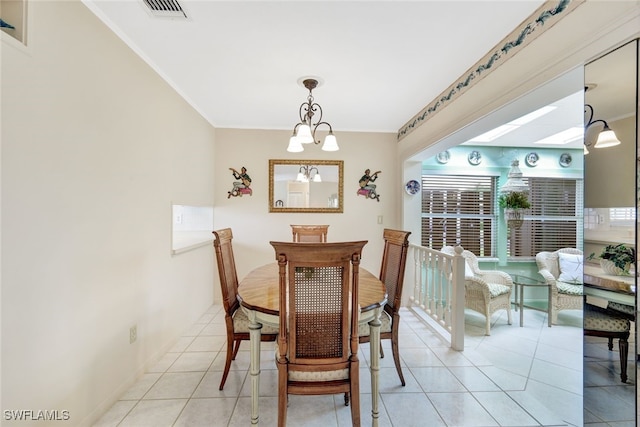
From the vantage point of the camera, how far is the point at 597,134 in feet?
4.13

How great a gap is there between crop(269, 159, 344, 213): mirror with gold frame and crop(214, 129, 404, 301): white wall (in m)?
0.08

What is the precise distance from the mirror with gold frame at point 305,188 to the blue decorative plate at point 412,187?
90 centimetres

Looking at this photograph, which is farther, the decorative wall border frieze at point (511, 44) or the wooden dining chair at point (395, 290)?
the wooden dining chair at point (395, 290)

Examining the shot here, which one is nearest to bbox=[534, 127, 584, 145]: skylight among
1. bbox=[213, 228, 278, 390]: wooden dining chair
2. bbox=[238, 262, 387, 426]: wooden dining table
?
bbox=[238, 262, 387, 426]: wooden dining table

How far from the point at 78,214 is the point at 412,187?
3.36 meters

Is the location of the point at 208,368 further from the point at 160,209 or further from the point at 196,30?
the point at 196,30

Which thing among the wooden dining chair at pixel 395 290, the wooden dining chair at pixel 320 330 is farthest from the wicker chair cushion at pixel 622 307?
the wooden dining chair at pixel 320 330

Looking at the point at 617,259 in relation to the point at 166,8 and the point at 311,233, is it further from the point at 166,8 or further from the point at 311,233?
the point at 166,8

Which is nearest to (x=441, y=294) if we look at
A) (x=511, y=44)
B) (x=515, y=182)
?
(x=515, y=182)

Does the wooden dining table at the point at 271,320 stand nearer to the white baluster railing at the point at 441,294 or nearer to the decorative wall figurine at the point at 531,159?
the white baluster railing at the point at 441,294

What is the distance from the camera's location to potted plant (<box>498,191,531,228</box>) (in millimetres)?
3787

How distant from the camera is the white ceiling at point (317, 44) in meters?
1.50

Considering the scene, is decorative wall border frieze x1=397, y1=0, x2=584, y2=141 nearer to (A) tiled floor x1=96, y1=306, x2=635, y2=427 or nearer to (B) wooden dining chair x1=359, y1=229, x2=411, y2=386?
(B) wooden dining chair x1=359, y1=229, x2=411, y2=386

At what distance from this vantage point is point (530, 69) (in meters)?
1.49
